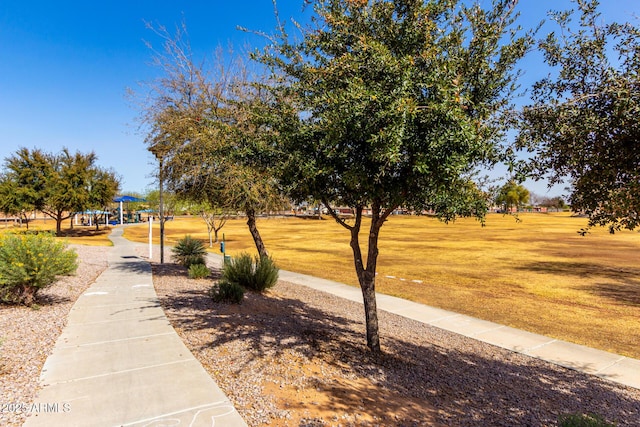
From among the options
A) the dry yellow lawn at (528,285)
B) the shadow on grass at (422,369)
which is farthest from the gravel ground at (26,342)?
the dry yellow lawn at (528,285)

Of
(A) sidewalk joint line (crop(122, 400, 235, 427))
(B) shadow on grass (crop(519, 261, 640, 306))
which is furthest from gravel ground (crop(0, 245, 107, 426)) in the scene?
(B) shadow on grass (crop(519, 261, 640, 306))

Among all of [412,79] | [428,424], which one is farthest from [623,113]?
[428,424]

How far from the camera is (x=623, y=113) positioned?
12.5 ft

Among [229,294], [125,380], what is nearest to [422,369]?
[125,380]

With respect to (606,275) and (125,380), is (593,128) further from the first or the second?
(606,275)

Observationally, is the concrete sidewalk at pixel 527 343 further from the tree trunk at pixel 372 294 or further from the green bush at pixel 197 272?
the green bush at pixel 197 272

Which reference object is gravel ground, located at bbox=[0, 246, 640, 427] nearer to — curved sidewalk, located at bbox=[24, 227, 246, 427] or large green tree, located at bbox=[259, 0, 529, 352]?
curved sidewalk, located at bbox=[24, 227, 246, 427]

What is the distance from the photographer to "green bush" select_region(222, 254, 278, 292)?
1231 cm

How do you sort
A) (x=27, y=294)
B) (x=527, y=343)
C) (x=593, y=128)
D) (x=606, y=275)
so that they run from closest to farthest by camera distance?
(x=593, y=128) → (x=27, y=294) → (x=527, y=343) → (x=606, y=275)

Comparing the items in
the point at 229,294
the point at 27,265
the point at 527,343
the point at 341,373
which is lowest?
the point at 527,343

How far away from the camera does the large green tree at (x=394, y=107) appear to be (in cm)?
465

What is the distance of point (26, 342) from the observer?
6.28 m

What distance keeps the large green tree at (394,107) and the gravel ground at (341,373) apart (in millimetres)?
1193

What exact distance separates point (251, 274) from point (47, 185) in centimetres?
3829
